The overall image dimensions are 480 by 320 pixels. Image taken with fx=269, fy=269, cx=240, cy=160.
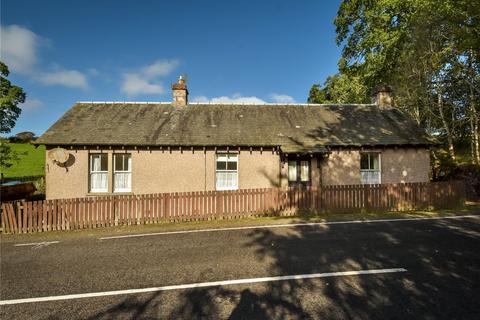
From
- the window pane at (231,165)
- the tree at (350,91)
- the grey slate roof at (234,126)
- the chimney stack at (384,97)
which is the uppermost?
the tree at (350,91)

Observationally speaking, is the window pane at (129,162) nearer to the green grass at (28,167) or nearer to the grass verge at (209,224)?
the grass verge at (209,224)

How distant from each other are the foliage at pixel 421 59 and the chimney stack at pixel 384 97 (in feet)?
15.2

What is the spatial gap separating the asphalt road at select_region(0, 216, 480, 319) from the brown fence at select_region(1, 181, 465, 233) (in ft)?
7.29

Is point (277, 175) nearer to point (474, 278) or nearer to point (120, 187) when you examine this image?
point (120, 187)

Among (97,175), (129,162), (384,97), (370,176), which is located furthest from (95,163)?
(384,97)

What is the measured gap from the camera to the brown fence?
1086 centimetres

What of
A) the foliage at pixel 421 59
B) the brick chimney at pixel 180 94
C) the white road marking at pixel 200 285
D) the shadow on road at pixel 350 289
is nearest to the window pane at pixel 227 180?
the brick chimney at pixel 180 94

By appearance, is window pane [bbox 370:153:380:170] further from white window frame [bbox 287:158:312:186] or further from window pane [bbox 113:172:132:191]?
window pane [bbox 113:172:132:191]

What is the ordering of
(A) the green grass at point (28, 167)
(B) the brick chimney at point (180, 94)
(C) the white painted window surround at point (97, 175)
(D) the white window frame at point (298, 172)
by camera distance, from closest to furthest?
(C) the white painted window surround at point (97, 175), (D) the white window frame at point (298, 172), (B) the brick chimney at point (180, 94), (A) the green grass at point (28, 167)

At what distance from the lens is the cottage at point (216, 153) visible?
1426 cm

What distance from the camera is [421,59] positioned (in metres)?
22.2

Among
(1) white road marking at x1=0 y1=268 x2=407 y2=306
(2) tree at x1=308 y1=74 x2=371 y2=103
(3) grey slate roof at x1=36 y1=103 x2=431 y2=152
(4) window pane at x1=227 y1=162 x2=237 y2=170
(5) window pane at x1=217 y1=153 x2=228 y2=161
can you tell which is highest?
(2) tree at x1=308 y1=74 x2=371 y2=103

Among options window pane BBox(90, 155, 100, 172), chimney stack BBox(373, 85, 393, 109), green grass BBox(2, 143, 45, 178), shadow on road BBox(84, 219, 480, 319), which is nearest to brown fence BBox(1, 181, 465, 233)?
window pane BBox(90, 155, 100, 172)

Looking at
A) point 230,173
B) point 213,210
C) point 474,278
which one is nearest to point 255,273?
point 474,278
